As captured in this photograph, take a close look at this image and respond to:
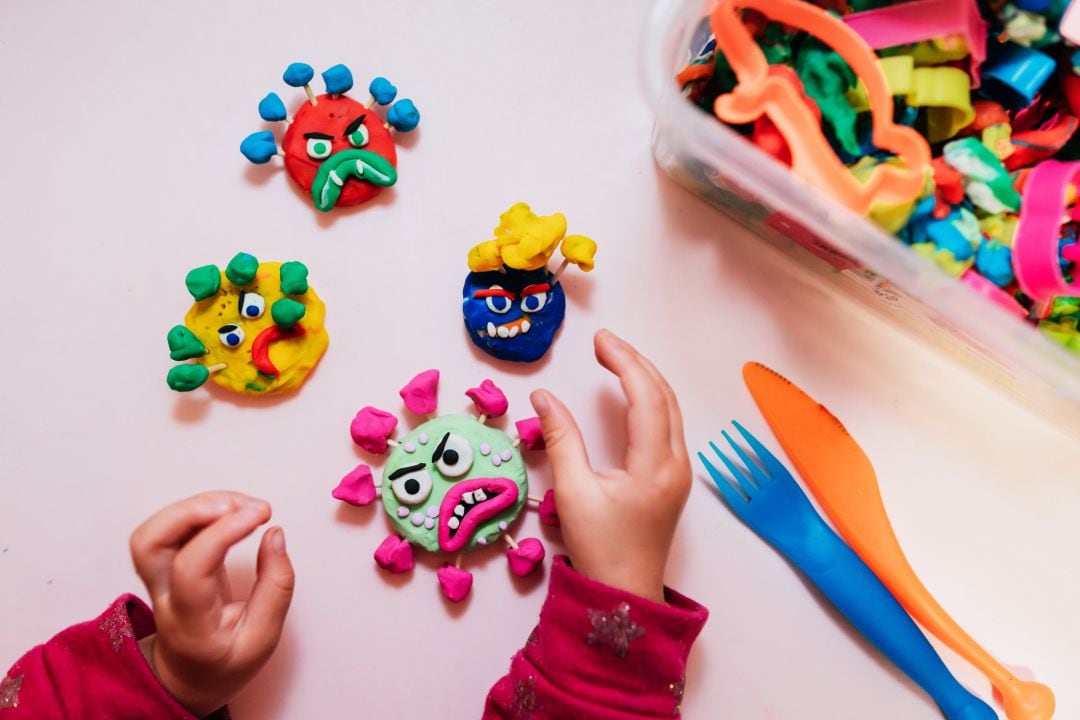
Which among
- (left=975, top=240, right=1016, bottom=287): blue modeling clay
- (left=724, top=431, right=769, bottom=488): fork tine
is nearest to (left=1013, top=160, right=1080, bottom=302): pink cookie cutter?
(left=975, top=240, right=1016, bottom=287): blue modeling clay

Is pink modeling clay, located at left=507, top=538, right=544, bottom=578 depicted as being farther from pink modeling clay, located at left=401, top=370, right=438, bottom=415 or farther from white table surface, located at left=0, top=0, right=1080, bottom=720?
pink modeling clay, located at left=401, top=370, right=438, bottom=415

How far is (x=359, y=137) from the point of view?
2.15 ft

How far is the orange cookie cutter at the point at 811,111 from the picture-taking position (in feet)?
1.65

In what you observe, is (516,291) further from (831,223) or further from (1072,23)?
(1072,23)

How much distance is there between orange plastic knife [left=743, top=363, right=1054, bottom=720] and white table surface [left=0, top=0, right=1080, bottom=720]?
2 centimetres

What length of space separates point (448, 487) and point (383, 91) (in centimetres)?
33

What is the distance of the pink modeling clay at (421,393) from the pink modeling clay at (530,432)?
0.07m

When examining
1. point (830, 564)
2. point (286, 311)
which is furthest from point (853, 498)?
point (286, 311)

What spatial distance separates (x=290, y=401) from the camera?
648 mm

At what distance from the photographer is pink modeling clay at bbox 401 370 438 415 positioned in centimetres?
62

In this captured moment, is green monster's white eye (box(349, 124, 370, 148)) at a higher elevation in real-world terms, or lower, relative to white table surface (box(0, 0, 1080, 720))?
higher

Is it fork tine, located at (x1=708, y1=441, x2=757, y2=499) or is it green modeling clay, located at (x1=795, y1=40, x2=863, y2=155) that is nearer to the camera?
green modeling clay, located at (x1=795, y1=40, x2=863, y2=155)

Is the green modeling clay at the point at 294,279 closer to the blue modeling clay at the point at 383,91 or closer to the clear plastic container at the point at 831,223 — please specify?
the blue modeling clay at the point at 383,91

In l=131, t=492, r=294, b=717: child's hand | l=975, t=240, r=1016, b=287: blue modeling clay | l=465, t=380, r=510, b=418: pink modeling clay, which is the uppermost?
l=975, t=240, r=1016, b=287: blue modeling clay
